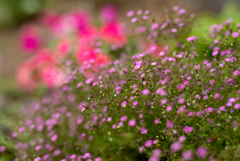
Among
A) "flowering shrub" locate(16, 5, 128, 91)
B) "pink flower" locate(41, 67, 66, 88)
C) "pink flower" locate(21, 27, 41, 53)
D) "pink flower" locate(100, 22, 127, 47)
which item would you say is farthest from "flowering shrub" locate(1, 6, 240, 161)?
"pink flower" locate(21, 27, 41, 53)

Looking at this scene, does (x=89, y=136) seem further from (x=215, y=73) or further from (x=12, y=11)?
(x=12, y=11)

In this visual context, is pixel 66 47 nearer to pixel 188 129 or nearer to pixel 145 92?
pixel 145 92

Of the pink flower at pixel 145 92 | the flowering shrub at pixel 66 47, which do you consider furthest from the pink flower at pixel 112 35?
the pink flower at pixel 145 92

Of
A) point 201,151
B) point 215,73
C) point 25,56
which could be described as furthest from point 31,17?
point 201,151

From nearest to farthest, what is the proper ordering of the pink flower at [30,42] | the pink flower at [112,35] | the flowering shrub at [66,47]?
the flowering shrub at [66,47], the pink flower at [112,35], the pink flower at [30,42]

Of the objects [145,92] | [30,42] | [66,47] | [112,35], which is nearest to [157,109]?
[145,92]

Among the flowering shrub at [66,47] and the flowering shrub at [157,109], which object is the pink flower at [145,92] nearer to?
the flowering shrub at [157,109]

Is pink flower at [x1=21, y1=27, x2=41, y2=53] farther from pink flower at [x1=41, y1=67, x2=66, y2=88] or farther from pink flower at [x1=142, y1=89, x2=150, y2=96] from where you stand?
pink flower at [x1=142, y1=89, x2=150, y2=96]

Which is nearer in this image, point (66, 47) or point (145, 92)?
point (145, 92)
